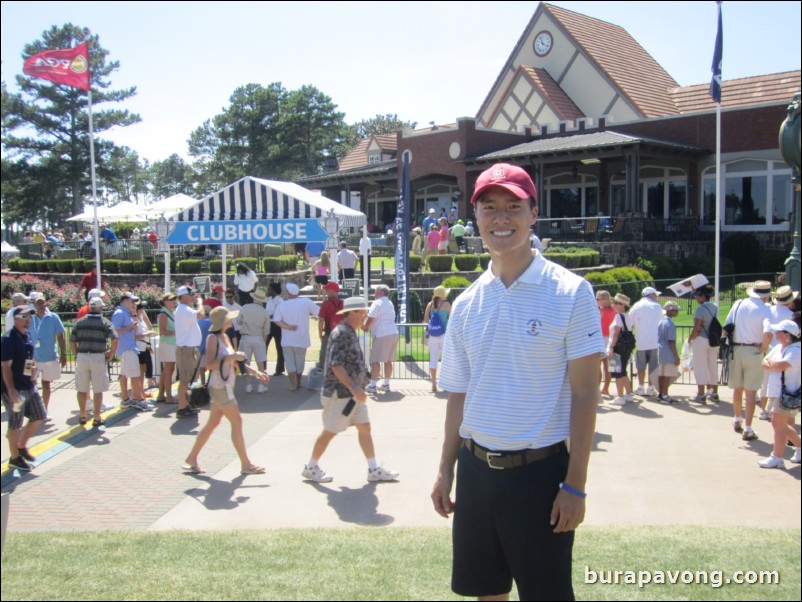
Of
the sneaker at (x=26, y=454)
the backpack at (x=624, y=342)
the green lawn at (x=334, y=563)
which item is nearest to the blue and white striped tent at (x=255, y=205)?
the backpack at (x=624, y=342)

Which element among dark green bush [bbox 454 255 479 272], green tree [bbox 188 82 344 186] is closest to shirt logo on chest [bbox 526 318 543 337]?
dark green bush [bbox 454 255 479 272]

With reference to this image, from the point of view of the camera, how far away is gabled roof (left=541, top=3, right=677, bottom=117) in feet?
111

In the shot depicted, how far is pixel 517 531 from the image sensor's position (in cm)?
289

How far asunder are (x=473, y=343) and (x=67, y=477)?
592cm

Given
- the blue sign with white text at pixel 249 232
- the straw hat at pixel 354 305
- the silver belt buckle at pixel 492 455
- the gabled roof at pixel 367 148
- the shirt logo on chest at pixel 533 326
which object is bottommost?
the silver belt buckle at pixel 492 455

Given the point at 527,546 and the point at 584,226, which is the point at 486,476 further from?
the point at 584,226

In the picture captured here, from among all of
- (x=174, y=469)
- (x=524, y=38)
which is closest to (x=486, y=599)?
(x=174, y=469)

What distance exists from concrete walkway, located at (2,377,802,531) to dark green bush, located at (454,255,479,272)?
463 inches

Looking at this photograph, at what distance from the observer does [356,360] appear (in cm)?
697

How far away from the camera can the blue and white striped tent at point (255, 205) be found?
42.0 feet

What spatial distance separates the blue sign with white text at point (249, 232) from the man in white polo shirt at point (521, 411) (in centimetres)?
958

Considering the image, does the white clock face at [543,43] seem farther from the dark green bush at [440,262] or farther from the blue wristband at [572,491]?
the blue wristband at [572,491]

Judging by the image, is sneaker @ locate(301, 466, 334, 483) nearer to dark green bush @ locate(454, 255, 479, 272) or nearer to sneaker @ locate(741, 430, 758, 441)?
sneaker @ locate(741, 430, 758, 441)

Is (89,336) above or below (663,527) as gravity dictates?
A: above
